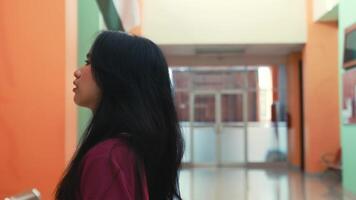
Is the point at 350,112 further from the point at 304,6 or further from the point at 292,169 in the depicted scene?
the point at 292,169

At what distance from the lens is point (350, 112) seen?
29.8 feet

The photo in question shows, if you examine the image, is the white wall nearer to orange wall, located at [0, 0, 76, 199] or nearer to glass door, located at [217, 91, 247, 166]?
glass door, located at [217, 91, 247, 166]

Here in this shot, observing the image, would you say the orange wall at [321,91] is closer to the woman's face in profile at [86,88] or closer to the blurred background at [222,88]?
the blurred background at [222,88]

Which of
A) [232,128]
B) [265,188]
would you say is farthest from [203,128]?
[265,188]

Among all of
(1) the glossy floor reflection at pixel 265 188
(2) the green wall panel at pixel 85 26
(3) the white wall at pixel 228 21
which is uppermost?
(3) the white wall at pixel 228 21

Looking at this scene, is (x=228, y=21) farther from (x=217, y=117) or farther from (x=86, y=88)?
(x=86, y=88)

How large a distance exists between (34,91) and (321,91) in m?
10.2

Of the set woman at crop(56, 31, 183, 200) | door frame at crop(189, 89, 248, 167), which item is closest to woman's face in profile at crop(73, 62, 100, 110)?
woman at crop(56, 31, 183, 200)

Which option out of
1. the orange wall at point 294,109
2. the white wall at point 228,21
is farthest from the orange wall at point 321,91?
the orange wall at point 294,109

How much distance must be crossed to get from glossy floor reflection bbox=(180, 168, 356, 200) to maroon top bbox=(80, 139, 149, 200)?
712 cm

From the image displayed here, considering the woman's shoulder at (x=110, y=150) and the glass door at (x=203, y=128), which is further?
the glass door at (x=203, y=128)

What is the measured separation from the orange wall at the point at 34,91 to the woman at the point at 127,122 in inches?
121

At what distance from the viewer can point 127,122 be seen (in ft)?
3.84

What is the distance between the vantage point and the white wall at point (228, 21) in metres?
13.1
